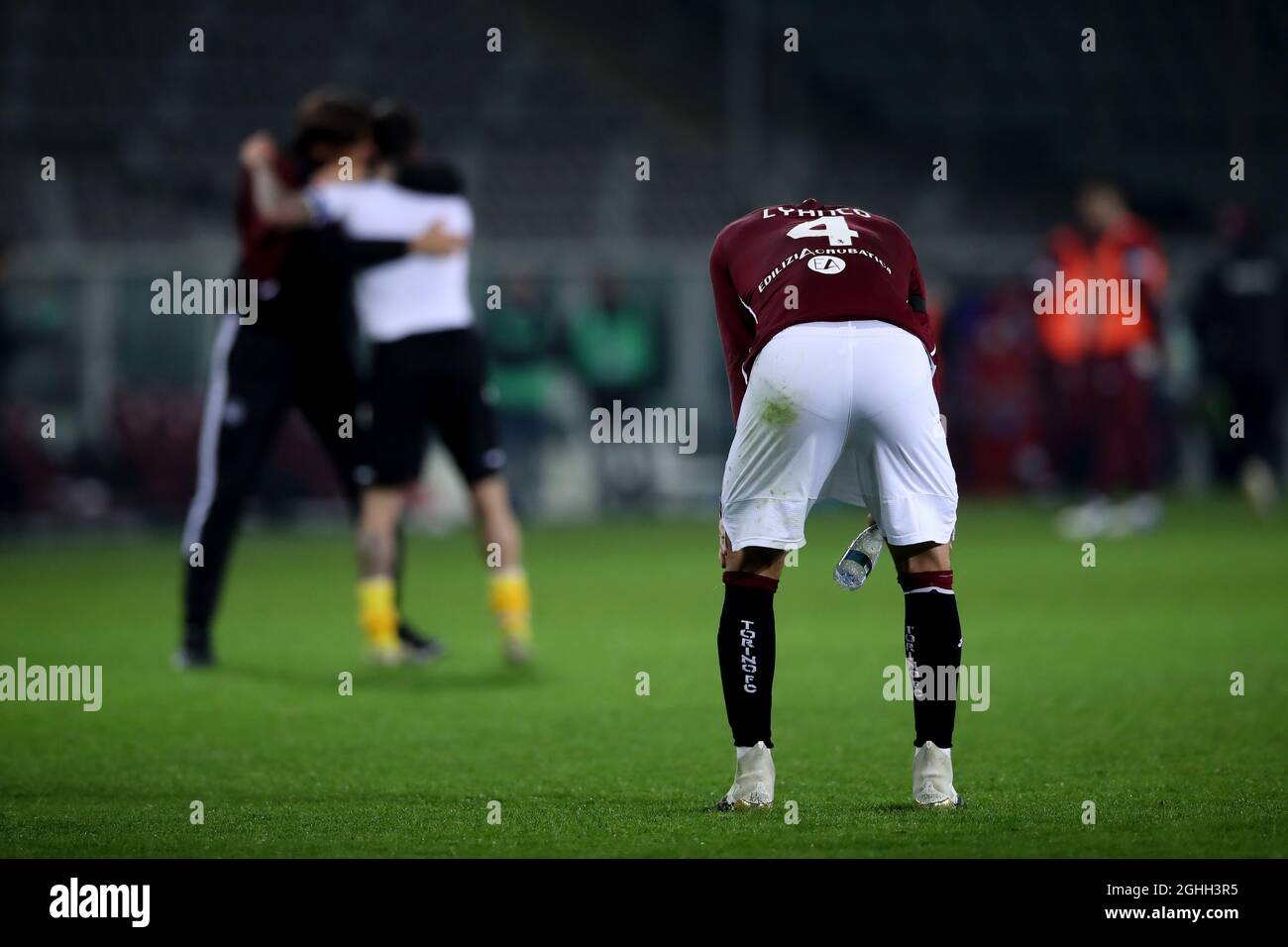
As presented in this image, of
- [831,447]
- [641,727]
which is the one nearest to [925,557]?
[831,447]

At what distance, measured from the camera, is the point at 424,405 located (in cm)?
932

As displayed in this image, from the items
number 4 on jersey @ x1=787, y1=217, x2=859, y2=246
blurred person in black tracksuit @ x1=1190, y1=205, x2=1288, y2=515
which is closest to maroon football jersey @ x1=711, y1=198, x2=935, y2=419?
number 4 on jersey @ x1=787, y1=217, x2=859, y2=246

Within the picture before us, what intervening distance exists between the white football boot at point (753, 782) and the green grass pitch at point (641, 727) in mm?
96

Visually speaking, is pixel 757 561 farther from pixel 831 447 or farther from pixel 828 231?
pixel 828 231

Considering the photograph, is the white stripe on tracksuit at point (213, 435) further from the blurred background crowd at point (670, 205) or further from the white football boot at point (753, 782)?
the blurred background crowd at point (670, 205)

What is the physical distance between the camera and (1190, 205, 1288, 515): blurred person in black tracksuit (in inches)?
717

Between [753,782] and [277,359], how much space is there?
14.8 ft

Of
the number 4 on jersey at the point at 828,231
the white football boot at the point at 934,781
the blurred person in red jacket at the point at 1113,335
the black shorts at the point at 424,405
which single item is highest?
the blurred person in red jacket at the point at 1113,335

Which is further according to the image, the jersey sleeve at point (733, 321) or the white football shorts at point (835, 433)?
the jersey sleeve at point (733, 321)

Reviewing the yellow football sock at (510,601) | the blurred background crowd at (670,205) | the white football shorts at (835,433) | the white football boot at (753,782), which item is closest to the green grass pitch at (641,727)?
the white football boot at (753,782)

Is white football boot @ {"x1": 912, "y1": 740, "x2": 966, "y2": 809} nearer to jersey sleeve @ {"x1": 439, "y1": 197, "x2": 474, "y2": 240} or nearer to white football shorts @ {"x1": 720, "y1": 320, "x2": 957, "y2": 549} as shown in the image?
white football shorts @ {"x1": 720, "y1": 320, "x2": 957, "y2": 549}

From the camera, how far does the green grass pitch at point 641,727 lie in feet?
17.6
